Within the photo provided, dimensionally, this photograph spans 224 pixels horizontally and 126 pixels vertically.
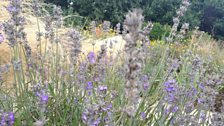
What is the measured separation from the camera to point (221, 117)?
187cm

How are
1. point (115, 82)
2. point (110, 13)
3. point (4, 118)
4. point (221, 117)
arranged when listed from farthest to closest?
point (110, 13), point (115, 82), point (221, 117), point (4, 118)

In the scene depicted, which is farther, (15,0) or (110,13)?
(110,13)

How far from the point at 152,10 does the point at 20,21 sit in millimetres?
11647

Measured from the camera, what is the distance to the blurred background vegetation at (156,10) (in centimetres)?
1270

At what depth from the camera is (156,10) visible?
13742mm

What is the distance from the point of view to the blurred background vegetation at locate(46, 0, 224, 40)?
1270 cm

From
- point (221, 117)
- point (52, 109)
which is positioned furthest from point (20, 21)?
point (221, 117)

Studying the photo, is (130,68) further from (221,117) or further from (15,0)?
(15,0)

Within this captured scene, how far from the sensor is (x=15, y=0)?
206 centimetres

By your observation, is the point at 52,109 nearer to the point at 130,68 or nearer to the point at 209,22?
the point at 130,68

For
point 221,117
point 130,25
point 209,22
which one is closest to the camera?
point 130,25

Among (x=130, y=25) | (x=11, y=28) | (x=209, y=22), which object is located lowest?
(x=209, y=22)

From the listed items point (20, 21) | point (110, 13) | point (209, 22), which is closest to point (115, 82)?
point (20, 21)

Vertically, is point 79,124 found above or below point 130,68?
below
